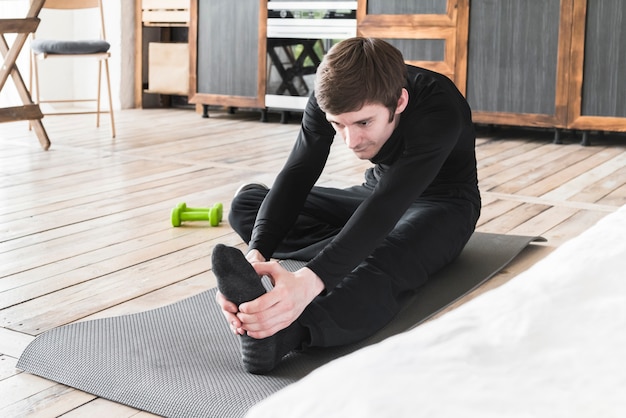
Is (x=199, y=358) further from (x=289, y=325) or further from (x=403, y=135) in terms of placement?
(x=403, y=135)

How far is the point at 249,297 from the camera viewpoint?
1.48m

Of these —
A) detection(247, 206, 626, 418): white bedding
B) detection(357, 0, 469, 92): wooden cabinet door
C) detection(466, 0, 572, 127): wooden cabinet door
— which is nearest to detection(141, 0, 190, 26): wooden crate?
detection(357, 0, 469, 92): wooden cabinet door

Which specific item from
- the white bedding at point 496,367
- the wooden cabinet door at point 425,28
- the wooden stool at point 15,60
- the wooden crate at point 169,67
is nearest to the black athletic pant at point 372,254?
the white bedding at point 496,367

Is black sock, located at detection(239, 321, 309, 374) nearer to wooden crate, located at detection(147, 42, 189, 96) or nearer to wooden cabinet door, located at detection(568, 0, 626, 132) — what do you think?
wooden cabinet door, located at detection(568, 0, 626, 132)

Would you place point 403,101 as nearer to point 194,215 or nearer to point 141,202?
point 194,215

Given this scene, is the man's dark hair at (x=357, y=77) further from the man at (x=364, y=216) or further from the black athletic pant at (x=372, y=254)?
the black athletic pant at (x=372, y=254)

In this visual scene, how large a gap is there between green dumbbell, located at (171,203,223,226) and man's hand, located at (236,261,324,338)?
4.46 feet

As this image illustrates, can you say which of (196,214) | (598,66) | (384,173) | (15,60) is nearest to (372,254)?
(384,173)

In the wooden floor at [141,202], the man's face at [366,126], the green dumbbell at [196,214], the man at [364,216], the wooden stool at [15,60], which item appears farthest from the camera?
the wooden stool at [15,60]

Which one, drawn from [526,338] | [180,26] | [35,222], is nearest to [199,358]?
[526,338]

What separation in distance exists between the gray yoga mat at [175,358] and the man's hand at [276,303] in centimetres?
12

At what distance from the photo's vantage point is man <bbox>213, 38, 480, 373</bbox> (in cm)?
154

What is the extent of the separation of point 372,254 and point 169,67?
4.68 metres

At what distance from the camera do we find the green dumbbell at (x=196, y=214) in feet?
9.52
